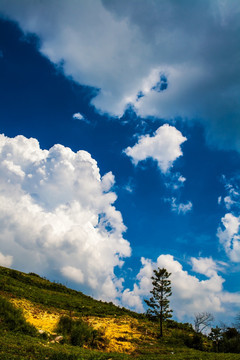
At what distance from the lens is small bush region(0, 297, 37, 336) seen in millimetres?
21953

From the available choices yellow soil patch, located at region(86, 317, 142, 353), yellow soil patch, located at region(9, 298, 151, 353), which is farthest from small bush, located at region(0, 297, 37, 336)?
yellow soil patch, located at region(86, 317, 142, 353)

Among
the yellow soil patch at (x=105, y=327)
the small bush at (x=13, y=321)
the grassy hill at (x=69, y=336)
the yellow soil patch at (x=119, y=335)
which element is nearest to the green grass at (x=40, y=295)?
the grassy hill at (x=69, y=336)

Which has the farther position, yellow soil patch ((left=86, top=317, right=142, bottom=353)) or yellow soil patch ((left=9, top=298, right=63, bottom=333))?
yellow soil patch ((left=86, top=317, right=142, bottom=353))

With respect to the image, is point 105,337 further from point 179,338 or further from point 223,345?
point 223,345

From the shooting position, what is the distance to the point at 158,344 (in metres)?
34.5

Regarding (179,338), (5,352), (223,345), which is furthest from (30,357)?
(223,345)

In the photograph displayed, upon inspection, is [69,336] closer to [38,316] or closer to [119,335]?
[38,316]

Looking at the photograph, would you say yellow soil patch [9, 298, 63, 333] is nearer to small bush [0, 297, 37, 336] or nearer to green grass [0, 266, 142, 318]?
small bush [0, 297, 37, 336]

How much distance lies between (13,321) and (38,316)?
938 centimetres

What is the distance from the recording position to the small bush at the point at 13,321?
22.0 metres

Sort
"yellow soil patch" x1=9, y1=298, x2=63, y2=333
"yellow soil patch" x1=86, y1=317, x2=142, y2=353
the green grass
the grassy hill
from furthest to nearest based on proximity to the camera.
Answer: the green grass
"yellow soil patch" x1=86, y1=317, x2=142, y2=353
"yellow soil patch" x1=9, y1=298, x2=63, y2=333
the grassy hill

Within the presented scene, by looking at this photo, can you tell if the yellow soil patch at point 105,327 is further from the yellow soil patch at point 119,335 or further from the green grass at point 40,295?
the green grass at point 40,295

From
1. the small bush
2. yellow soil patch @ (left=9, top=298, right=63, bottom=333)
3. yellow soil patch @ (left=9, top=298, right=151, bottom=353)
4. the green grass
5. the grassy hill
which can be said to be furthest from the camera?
the green grass

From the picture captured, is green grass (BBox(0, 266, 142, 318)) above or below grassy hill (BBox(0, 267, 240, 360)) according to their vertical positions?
above
